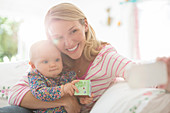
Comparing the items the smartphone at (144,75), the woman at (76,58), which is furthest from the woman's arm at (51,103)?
the smartphone at (144,75)

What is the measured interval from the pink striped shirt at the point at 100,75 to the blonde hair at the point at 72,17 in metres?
0.06

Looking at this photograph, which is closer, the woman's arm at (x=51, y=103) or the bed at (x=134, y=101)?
the bed at (x=134, y=101)

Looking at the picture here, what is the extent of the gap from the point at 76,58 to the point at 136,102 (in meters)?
0.50

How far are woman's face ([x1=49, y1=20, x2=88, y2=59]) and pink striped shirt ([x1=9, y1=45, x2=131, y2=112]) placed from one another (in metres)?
0.13

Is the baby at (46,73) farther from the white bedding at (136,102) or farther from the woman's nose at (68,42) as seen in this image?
the white bedding at (136,102)

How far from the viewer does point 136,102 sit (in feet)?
2.62

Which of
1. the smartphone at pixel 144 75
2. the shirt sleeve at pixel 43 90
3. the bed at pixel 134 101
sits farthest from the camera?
the shirt sleeve at pixel 43 90

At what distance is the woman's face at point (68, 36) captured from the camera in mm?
1093

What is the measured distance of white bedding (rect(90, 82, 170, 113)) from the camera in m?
0.75

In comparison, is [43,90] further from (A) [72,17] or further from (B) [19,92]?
(A) [72,17]

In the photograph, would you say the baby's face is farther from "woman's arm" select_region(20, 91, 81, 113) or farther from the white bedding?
the white bedding

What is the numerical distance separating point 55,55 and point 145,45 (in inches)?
128

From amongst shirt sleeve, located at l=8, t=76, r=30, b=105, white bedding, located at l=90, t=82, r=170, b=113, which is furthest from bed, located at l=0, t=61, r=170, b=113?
shirt sleeve, located at l=8, t=76, r=30, b=105

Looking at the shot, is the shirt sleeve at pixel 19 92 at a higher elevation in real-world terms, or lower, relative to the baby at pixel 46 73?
lower
